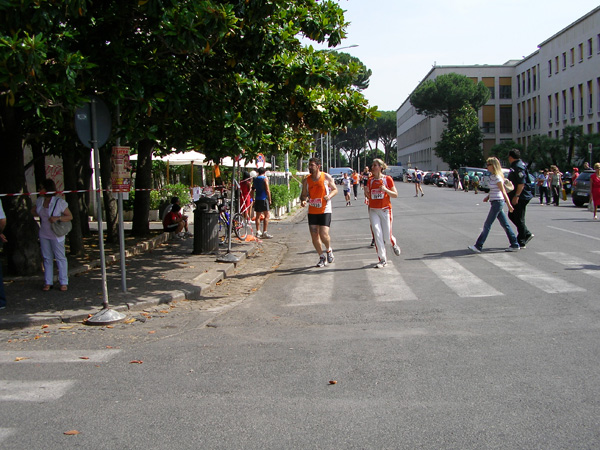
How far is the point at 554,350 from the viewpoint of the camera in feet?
18.3

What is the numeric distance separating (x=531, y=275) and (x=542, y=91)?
66.6m

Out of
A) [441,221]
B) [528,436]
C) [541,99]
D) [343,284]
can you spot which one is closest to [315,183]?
[343,284]

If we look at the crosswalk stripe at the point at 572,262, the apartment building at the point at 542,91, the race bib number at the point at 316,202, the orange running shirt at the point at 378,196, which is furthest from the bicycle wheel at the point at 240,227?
the apartment building at the point at 542,91

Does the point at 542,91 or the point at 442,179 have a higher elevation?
the point at 542,91

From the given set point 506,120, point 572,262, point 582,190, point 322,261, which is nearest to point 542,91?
point 506,120

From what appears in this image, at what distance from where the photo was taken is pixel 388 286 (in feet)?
30.0

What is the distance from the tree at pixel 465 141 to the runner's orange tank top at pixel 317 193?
231 feet

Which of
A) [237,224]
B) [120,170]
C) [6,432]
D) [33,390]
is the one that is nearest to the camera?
[6,432]

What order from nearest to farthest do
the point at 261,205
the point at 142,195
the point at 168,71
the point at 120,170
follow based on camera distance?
1. the point at 120,170
2. the point at 168,71
3. the point at 261,205
4. the point at 142,195

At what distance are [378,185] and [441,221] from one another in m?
8.87

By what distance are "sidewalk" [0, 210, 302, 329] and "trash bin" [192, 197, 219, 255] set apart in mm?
224

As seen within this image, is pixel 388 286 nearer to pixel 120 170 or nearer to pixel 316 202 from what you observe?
pixel 316 202

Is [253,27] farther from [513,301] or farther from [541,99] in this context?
[541,99]

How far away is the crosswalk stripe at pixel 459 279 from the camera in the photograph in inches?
329
